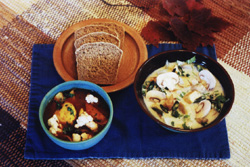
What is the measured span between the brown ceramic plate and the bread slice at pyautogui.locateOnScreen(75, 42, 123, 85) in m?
0.03

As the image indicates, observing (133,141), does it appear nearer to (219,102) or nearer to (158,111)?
(158,111)

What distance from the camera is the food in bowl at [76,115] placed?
92 centimetres

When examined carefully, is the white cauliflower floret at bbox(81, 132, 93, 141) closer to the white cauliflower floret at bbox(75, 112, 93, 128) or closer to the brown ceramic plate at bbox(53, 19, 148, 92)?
the white cauliflower floret at bbox(75, 112, 93, 128)

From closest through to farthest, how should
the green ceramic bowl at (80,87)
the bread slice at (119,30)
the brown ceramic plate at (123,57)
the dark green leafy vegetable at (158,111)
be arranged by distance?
the green ceramic bowl at (80,87), the dark green leafy vegetable at (158,111), the brown ceramic plate at (123,57), the bread slice at (119,30)

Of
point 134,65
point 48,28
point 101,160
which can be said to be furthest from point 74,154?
point 48,28

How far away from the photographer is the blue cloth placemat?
3.27ft

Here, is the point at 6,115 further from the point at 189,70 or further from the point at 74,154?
the point at 189,70

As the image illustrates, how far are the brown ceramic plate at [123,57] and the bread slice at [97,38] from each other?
2.2 inches

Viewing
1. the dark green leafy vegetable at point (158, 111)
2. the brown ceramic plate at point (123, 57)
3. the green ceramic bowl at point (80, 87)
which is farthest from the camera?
the brown ceramic plate at point (123, 57)

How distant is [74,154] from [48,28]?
2.22ft

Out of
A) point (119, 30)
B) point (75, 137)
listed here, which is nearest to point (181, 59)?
point (119, 30)

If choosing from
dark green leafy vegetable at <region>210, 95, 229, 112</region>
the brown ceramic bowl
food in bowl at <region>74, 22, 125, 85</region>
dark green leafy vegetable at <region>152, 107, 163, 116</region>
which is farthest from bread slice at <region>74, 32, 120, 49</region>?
dark green leafy vegetable at <region>210, 95, 229, 112</region>

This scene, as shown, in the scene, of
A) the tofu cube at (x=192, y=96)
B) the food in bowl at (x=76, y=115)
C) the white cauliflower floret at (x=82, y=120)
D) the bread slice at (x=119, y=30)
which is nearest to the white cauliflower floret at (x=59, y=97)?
the food in bowl at (x=76, y=115)

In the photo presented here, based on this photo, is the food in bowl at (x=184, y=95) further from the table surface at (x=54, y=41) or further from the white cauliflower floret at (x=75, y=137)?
the white cauliflower floret at (x=75, y=137)
